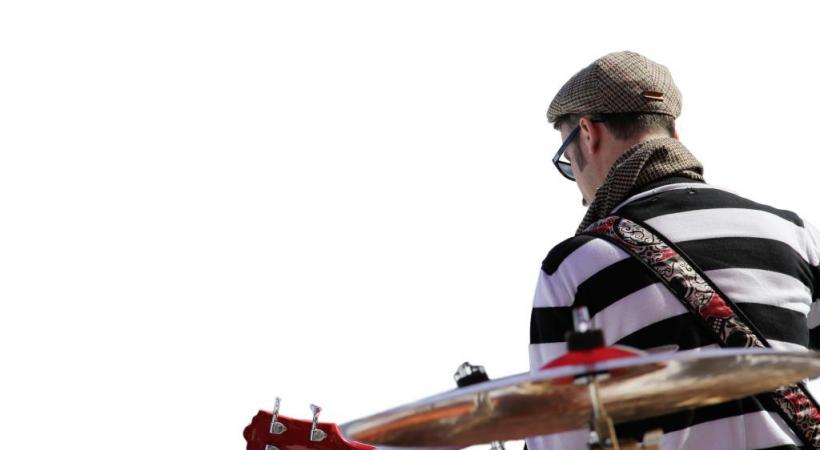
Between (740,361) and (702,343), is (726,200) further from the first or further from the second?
(740,361)

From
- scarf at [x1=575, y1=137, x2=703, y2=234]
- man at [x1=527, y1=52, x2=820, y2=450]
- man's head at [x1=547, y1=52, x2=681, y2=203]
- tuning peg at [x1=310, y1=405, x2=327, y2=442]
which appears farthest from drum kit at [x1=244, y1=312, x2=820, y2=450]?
tuning peg at [x1=310, y1=405, x2=327, y2=442]

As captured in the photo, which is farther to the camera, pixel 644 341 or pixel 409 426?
pixel 644 341

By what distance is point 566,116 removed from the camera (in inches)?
126

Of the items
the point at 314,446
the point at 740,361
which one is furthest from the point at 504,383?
the point at 314,446

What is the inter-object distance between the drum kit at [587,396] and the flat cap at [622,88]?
1.22m

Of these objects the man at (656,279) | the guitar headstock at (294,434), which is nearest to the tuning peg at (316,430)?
the guitar headstock at (294,434)

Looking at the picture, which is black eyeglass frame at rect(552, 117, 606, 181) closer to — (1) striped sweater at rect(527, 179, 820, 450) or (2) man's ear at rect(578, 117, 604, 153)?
(2) man's ear at rect(578, 117, 604, 153)

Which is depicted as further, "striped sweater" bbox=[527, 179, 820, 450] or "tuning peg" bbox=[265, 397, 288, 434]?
"tuning peg" bbox=[265, 397, 288, 434]

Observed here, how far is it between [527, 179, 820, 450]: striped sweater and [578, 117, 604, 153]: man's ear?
0.29 m

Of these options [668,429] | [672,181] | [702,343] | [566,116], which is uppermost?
[566,116]

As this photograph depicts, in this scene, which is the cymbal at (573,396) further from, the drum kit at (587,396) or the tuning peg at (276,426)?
the tuning peg at (276,426)

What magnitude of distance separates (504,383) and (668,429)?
95cm

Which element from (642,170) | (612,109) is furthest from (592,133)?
(642,170)

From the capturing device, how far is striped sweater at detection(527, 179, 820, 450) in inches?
101
